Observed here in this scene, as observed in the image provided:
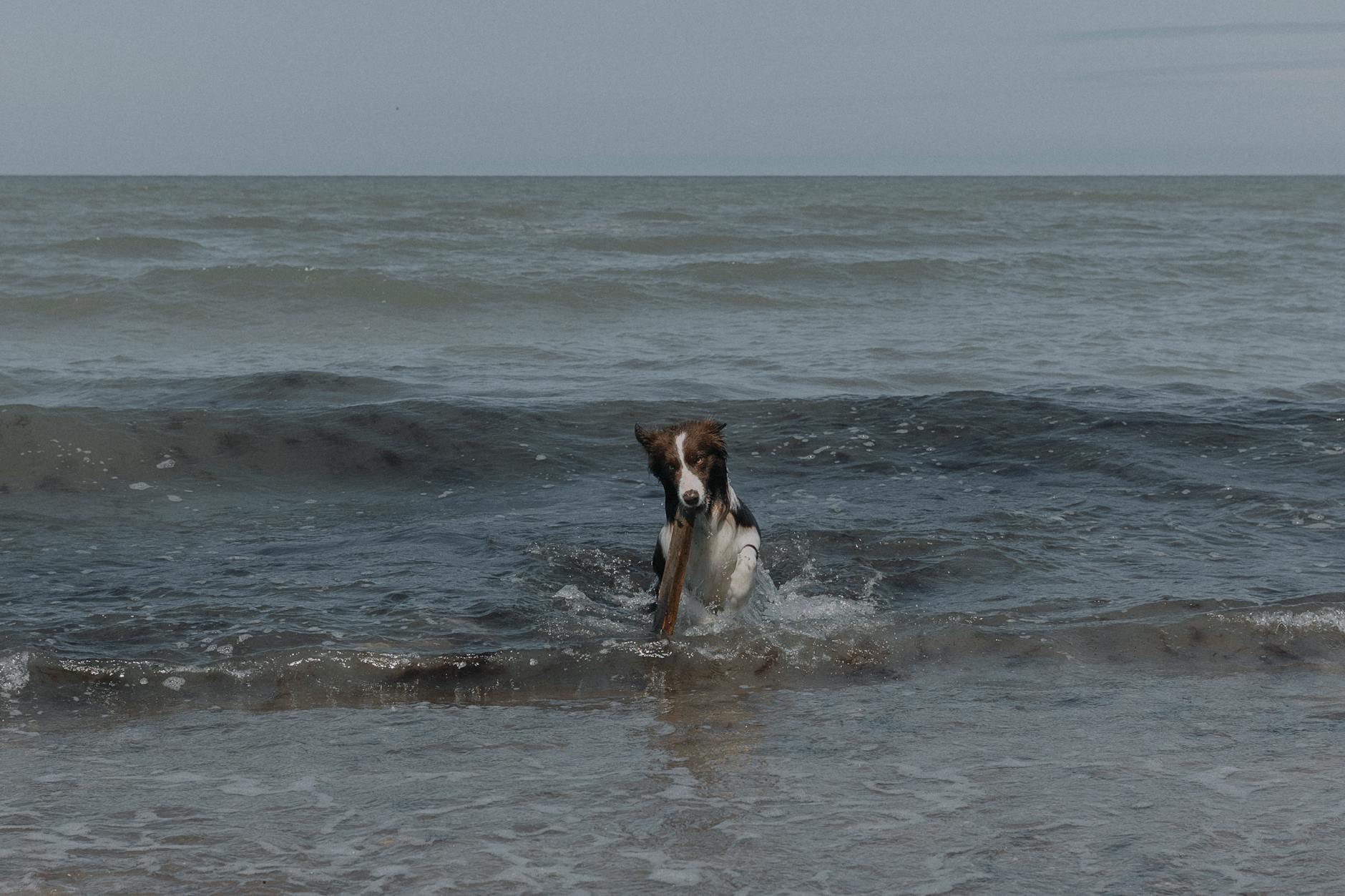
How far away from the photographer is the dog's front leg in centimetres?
718

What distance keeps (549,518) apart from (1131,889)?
5.94 m

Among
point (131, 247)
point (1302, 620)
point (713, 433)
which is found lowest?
point (1302, 620)

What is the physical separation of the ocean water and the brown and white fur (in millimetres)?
292

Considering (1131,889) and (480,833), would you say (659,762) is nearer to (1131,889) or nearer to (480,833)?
(480,833)

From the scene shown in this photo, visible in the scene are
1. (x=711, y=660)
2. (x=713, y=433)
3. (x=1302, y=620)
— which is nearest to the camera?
(x=711, y=660)

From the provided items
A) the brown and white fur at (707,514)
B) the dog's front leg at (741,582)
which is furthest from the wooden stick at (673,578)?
the dog's front leg at (741,582)

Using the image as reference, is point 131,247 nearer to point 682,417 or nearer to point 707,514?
point 682,417

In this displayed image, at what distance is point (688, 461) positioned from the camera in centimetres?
688

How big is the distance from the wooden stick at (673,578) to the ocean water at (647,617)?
0.16m

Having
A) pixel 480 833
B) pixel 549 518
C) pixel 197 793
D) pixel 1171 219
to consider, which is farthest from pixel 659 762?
pixel 1171 219

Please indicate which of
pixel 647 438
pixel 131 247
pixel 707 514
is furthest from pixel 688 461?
pixel 131 247

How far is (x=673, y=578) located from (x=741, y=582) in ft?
1.62

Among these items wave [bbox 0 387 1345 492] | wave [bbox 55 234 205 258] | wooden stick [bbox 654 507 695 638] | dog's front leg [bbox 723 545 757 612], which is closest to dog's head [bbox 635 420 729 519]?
wooden stick [bbox 654 507 695 638]

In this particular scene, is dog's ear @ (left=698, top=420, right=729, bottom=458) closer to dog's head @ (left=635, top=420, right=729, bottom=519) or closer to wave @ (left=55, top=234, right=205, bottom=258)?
dog's head @ (left=635, top=420, right=729, bottom=519)
